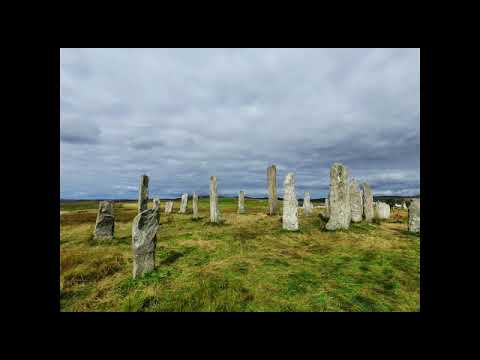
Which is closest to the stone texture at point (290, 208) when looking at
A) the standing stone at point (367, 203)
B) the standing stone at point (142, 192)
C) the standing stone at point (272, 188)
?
the standing stone at point (367, 203)

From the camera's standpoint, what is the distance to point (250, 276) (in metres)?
5.87

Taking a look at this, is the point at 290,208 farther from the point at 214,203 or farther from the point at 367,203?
the point at 367,203

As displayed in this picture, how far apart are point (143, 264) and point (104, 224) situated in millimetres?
6161

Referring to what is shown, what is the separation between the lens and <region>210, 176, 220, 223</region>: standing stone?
15461 millimetres

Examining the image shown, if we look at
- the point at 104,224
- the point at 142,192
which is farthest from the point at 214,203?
the point at 104,224

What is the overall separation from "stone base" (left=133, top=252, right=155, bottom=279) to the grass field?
7.7 inches

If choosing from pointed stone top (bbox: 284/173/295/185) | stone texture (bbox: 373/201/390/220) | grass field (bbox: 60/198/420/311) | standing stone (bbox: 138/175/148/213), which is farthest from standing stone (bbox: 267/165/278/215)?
standing stone (bbox: 138/175/148/213)

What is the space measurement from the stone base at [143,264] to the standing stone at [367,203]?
1431 cm

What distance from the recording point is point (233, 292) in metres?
4.87

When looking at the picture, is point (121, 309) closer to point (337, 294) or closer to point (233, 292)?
point (233, 292)

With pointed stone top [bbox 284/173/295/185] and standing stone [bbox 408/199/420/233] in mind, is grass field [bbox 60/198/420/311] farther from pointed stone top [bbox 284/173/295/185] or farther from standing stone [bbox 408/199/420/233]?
pointed stone top [bbox 284/173/295/185]

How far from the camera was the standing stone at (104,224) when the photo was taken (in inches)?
416
